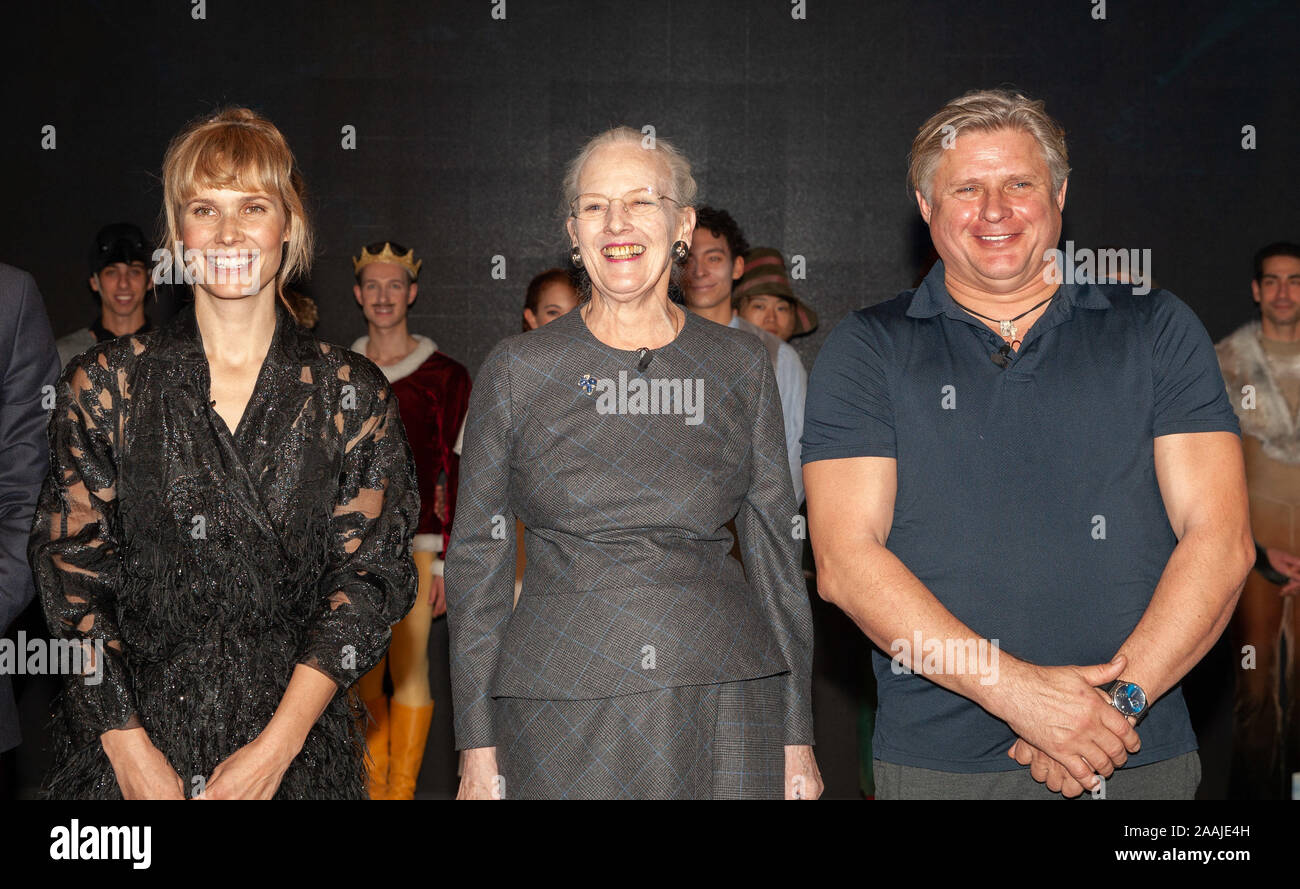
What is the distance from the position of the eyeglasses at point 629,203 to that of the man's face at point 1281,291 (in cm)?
351

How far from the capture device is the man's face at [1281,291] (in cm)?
489

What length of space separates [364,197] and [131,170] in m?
0.98

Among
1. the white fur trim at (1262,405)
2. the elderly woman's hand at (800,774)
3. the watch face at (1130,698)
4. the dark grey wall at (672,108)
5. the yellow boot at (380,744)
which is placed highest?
the dark grey wall at (672,108)

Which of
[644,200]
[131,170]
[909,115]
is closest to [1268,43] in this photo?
[909,115]

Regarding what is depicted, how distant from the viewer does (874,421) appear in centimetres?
215

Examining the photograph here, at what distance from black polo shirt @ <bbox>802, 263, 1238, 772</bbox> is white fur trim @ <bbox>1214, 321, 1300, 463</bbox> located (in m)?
2.85

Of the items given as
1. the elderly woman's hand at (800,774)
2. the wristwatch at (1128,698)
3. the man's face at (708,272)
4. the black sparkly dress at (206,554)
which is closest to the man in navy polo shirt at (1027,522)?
the wristwatch at (1128,698)

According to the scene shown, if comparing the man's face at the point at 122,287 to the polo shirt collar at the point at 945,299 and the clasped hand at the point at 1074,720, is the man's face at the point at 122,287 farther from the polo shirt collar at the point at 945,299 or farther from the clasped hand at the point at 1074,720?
the clasped hand at the point at 1074,720

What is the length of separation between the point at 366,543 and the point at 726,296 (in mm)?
2814

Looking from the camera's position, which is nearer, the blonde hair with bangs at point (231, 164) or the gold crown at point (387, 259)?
the blonde hair with bangs at point (231, 164)

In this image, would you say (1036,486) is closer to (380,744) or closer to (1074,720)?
(1074,720)

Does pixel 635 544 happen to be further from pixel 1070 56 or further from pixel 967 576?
pixel 1070 56

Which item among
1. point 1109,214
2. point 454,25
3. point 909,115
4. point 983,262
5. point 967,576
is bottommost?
point 967,576

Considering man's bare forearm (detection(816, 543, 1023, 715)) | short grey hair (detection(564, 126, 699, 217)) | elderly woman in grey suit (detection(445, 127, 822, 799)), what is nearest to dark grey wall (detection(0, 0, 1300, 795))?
short grey hair (detection(564, 126, 699, 217))
